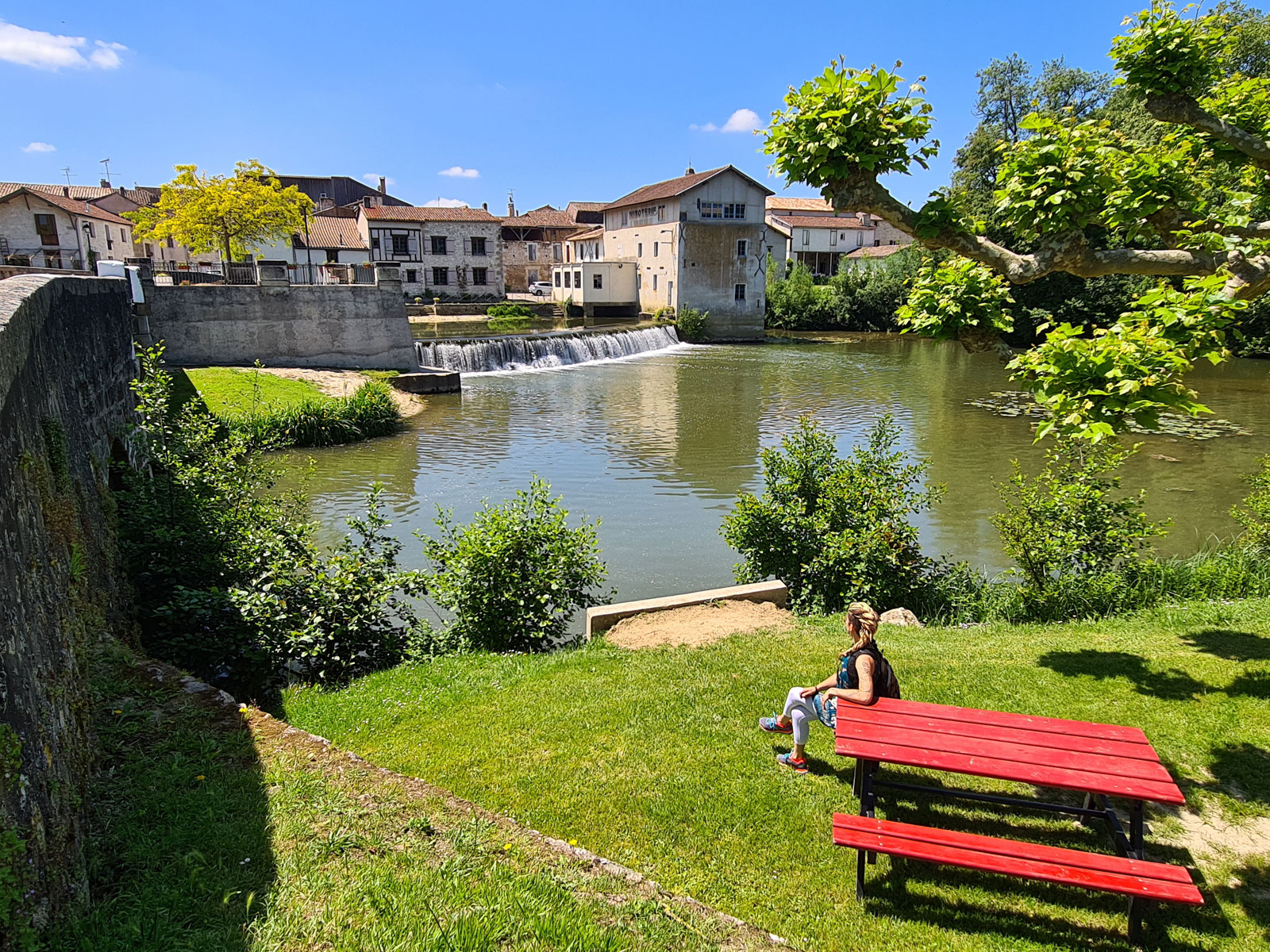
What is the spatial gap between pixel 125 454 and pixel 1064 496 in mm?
12330

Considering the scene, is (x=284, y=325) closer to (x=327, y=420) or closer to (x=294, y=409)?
(x=294, y=409)

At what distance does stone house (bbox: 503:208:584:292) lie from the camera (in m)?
76.4

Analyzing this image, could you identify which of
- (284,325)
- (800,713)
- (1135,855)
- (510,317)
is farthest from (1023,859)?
(510,317)

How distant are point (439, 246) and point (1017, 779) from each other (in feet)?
217

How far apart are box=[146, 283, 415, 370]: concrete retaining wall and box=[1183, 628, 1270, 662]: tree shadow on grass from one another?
27.8 m

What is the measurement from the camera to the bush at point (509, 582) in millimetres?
8414

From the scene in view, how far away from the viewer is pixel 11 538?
3.83 m

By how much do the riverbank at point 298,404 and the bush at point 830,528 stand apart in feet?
42.8

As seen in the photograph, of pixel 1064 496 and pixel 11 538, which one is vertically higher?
pixel 11 538

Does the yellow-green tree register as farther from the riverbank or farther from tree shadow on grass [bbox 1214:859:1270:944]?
tree shadow on grass [bbox 1214:859:1270:944]

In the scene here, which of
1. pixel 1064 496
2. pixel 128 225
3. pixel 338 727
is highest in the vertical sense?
pixel 128 225

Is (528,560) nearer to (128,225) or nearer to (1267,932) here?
(1267,932)

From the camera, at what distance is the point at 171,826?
4211mm

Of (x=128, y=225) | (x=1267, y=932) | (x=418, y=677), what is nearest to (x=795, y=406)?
(x=418, y=677)
